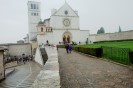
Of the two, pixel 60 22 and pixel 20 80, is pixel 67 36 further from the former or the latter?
pixel 20 80

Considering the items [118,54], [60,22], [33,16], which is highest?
[33,16]

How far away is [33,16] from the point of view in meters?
66.2

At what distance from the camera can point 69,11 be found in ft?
173

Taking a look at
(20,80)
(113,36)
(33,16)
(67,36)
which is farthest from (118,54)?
(33,16)

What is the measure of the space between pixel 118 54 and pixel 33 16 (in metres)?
55.1

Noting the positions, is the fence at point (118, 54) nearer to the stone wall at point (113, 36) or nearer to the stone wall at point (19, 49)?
the stone wall at point (113, 36)

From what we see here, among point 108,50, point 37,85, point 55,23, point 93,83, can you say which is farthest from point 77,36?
point 37,85

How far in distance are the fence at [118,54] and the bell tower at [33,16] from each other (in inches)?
1955

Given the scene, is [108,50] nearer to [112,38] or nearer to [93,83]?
[93,83]

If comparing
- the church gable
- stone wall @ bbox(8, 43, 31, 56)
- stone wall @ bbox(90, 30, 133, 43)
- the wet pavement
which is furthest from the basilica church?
the wet pavement

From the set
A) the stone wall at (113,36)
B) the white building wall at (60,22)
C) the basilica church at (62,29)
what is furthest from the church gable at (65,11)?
the stone wall at (113,36)

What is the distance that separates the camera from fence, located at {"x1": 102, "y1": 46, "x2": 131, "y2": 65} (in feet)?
40.9

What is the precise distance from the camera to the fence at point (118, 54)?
1247cm

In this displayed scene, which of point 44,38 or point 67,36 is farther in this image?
point 67,36
